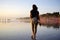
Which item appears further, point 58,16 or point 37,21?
point 58,16

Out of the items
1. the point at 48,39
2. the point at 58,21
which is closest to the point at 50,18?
the point at 58,21

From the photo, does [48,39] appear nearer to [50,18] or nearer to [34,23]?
[34,23]

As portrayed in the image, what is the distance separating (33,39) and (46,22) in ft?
14.2

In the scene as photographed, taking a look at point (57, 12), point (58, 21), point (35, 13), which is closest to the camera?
point (35, 13)

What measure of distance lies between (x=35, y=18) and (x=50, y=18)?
361cm

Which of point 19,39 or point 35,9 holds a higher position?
point 35,9

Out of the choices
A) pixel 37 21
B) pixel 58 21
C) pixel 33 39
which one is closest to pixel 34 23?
pixel 37 21

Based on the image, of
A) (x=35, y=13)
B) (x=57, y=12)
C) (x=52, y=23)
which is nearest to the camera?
(x=35, y=13)

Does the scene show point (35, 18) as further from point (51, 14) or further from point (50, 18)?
point (50, 18)

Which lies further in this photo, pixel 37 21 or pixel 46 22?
pixel 46 22

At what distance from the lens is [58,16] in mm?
7105

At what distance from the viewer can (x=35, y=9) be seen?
13.1 feet

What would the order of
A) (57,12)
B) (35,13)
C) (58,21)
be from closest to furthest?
1. (35,13)
2. (57,12)
3. (58,21)

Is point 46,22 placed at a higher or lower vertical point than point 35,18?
lower
